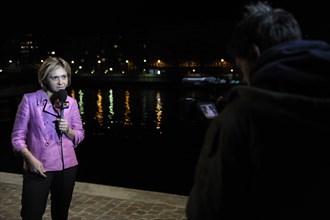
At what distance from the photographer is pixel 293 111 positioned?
1.25 meters

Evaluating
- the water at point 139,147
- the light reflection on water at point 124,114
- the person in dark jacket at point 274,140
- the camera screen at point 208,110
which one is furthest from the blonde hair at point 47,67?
the light reflection on water at point 124,114

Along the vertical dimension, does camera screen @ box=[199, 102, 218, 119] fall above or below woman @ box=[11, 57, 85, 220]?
above

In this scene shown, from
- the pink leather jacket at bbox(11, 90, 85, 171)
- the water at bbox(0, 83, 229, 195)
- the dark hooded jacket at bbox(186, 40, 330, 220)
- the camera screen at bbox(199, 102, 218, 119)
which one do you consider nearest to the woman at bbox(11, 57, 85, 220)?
the pink leather jacket at bbox(11, 90, 85, 171)

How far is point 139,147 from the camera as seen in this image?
2288 cm

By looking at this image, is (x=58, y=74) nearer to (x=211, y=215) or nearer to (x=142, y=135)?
(x=211, y=215)

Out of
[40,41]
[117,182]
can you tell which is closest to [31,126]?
[117,182]

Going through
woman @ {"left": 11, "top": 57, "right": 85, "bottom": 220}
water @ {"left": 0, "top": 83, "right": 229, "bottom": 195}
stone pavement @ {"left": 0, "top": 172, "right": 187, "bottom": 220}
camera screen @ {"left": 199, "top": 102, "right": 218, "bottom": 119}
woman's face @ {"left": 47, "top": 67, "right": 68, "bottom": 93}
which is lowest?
water @ {"left": 0, "top": 83, "right": 229, "bottom": 195}

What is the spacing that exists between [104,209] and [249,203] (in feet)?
13.9

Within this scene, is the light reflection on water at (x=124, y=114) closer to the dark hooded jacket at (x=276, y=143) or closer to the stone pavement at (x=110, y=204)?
the stone pavement at (x=110, y=204)

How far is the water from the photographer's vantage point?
43.4 feet

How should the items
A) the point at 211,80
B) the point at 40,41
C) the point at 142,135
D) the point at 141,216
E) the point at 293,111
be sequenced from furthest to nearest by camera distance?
1. the point at 40,41
2. the point at 142,135
3. the point at 141,216
4. the point at 211,80
5. the point at 293,111

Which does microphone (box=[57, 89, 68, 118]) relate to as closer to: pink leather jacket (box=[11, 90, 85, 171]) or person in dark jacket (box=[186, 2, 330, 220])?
pink leather jacket (box=[11, 90, 85, 171])

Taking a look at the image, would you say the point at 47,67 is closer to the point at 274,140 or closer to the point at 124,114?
the point at 274,140

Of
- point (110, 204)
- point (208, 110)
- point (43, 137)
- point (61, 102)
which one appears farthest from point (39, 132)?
point (110, 204)
